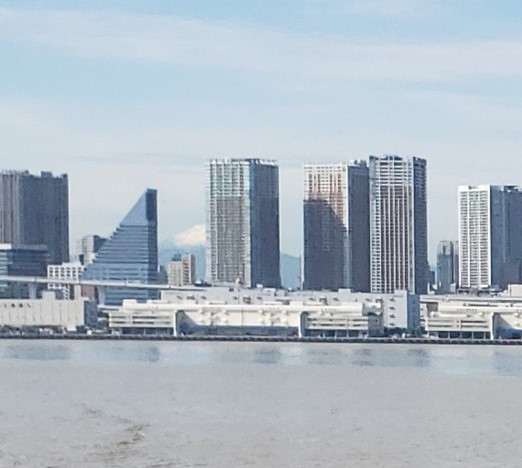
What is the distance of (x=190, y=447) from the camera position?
15484 mm

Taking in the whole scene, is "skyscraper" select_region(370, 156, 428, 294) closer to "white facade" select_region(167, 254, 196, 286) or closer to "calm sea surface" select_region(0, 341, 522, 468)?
"white facade" select_region(167, 254, 196, 286)

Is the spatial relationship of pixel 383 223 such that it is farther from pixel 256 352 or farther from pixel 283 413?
pixel 283 413

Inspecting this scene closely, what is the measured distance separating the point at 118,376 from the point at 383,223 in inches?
1897

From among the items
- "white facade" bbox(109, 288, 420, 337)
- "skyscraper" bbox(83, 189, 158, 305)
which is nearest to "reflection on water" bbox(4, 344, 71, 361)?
"white facade" bbox(109, 288, 420, 337)

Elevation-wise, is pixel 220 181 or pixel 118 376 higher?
pixel 220 181

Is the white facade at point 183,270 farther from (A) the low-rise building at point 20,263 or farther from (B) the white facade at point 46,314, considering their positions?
(B) the white facade at point 46,314

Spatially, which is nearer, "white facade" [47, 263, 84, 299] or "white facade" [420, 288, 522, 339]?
"white facade" [420, 288, 522, 339]

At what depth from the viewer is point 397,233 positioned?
242 ft

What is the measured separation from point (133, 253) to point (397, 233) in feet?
35.6

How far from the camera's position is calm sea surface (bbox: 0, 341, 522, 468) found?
49.3 feet

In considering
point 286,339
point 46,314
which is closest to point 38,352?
point 286,339

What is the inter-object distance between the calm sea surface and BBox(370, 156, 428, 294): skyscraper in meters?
40.2

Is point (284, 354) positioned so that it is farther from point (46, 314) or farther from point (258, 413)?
point (46, 314)

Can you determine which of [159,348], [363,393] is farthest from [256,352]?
[363,393]
